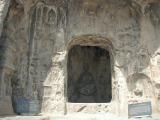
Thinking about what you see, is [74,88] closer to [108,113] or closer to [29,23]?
[108,113]

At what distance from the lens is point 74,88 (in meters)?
10.8

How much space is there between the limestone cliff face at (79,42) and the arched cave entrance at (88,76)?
2237mm

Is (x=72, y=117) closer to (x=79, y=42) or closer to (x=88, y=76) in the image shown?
(x=79, y=42)

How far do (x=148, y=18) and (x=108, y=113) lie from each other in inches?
116

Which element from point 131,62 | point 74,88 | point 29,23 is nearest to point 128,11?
point 131,62

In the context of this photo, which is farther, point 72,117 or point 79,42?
point 79,42

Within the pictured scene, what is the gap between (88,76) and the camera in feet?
36.1

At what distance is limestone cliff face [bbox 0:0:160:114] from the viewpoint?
25.5ft

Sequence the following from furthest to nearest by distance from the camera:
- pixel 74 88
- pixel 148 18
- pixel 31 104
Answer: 1. pixel 74 88
2. pixel 148 18
3. pixel 31 104

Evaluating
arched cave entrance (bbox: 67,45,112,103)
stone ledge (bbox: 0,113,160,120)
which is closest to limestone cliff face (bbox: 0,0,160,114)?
stone ledge (bbox: 0,113,160,120)

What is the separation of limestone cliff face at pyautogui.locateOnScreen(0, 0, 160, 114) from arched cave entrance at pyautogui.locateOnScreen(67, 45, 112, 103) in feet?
7.34

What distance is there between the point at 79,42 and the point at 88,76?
2.43 m

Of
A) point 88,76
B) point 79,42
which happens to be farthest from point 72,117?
point 88,76

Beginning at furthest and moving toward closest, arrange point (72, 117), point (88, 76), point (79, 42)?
point (88, 76) → point (79, 42) → point (72, 117)
